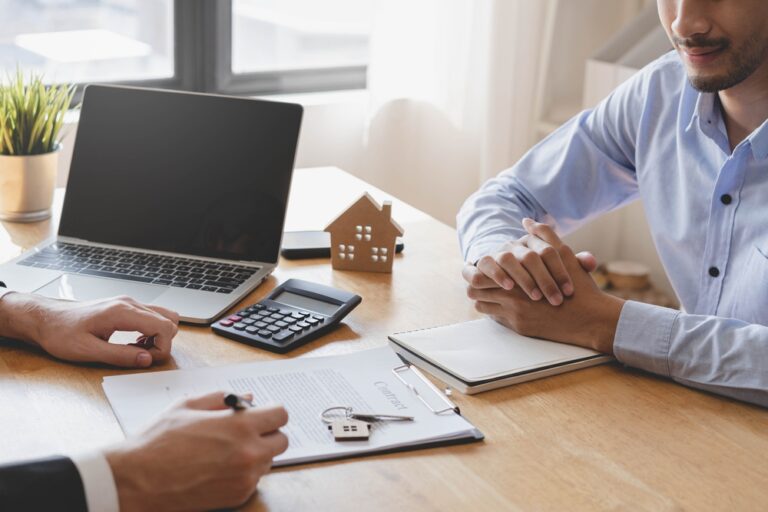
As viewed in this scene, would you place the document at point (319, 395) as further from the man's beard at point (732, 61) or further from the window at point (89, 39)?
the window at point (89, 39)

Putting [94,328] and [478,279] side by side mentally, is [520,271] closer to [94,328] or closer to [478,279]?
[478,279]

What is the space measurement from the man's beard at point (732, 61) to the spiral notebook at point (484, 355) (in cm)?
47

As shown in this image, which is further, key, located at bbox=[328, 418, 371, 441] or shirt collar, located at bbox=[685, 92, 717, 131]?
shirt collar, located at bbox=[685, 92, 717, 131]

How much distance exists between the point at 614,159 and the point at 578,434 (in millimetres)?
773

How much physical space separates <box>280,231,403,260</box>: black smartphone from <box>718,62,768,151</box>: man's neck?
0.57 meters

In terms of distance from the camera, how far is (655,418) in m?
1.14

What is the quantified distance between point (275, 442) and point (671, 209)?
0.90 m

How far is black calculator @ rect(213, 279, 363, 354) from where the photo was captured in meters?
1.31

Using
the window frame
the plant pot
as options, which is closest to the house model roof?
the plant pot

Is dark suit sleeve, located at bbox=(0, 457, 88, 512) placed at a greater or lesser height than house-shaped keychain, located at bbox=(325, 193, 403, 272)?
lesser

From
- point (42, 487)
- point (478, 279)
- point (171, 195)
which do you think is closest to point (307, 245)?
point (171, 195)

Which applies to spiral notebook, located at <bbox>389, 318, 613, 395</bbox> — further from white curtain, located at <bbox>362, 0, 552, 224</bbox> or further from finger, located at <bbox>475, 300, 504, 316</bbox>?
white curtain, located at <bbox>362, 0, 552, 224</bbox>

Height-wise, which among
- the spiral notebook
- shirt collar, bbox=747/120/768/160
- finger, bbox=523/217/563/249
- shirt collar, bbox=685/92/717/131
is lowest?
the spiral notebook

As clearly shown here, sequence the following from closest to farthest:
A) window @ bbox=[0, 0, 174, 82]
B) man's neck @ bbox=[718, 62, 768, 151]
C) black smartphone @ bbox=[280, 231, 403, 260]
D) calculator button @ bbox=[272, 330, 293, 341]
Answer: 1. calculator button @ bbox=[272, 330, 293, 341]
2. man's neck @ bbox=[718, 62, 768, 151]
3. black smartphone @ bbox=[280, 231, 403, 260]
4. window @ bbox=[0, 0, 174, 82]
